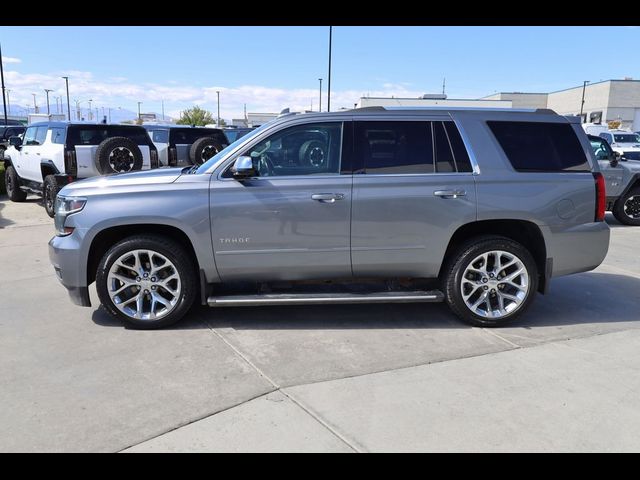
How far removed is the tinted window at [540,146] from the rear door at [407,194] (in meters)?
0.42

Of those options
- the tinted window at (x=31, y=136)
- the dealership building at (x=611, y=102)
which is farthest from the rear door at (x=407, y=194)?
the dealership building at (x=611, y=102)

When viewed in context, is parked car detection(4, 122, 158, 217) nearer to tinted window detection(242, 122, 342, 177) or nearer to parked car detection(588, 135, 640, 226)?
tinted window detection(242, 122, 342, 177)

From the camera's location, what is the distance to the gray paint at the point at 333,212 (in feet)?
13.9

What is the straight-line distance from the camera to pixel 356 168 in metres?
4.34

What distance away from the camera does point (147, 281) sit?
4371mm

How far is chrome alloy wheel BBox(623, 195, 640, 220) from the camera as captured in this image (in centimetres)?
1029

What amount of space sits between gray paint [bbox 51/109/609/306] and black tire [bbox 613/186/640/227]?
22.1ft

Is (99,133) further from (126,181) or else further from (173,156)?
(126,181)

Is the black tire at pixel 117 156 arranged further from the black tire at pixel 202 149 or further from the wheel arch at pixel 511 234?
the wheel arch at pixel 511 234

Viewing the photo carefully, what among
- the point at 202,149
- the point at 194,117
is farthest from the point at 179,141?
the point at 194,117

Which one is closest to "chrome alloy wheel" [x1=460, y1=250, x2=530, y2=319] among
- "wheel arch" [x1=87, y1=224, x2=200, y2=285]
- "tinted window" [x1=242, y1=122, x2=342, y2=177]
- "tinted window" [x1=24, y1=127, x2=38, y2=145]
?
"tinted window" [x1=242, y1=122, x2=342, y2=177]
